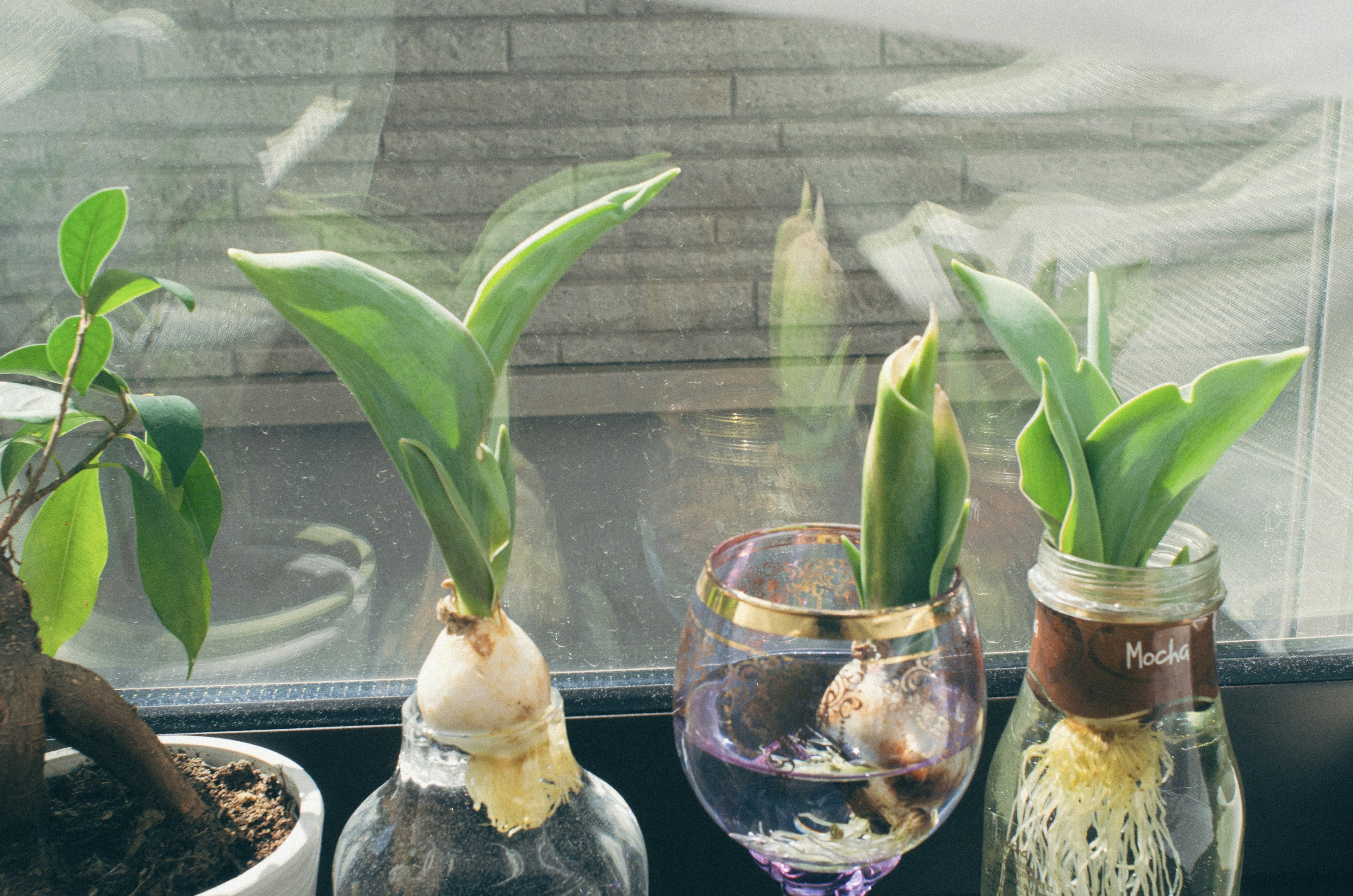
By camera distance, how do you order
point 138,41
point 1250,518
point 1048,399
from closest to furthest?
point 1048,399 → point 138,41 → point 1250,518

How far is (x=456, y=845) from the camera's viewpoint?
35cm

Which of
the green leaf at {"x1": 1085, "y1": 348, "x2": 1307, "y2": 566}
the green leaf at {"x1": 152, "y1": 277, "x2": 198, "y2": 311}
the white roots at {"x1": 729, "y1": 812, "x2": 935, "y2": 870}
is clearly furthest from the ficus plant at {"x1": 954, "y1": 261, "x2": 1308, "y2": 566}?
the green leaf at {"x1": 152, "y1": 277, "x2": 198, "y2": 311}

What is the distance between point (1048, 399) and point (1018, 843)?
185 millimetres

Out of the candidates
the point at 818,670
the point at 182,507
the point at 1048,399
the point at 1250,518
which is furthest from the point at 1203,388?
the point at 182,507

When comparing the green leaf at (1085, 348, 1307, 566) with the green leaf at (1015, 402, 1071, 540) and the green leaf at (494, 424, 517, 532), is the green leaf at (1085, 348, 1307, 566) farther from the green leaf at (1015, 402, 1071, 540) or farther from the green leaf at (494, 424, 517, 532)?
the green leaf at (494, 424, 517, 532)

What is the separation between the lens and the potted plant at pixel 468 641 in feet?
1.02

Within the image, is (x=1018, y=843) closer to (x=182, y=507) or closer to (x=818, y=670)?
(x=818, y=670)

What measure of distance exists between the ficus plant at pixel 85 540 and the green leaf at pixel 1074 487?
11.9 inches

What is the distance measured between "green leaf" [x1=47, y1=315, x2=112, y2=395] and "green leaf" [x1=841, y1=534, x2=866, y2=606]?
0.29 metres

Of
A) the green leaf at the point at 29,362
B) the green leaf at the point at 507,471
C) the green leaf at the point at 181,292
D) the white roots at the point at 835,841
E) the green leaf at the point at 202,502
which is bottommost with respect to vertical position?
the white roots at the point at 835,841

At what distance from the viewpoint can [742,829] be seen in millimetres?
340

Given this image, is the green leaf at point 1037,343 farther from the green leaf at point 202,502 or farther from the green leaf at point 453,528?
the green leaf at point 202,502

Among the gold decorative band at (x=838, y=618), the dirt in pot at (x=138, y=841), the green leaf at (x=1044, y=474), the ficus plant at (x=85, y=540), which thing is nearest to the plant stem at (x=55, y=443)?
the ficus plant at (x=85, y=540)

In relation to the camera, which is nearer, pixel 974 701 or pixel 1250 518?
pixel 974 701
